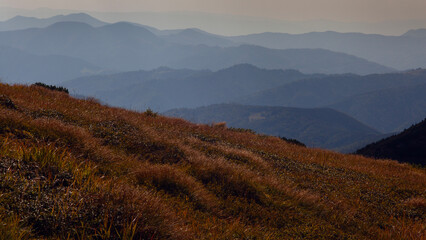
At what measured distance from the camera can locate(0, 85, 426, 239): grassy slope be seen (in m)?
4.07

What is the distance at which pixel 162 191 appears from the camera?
634 centimetres

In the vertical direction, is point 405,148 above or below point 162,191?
below

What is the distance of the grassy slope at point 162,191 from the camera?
13.4 feet

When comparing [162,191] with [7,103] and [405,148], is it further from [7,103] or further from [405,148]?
[405,148]

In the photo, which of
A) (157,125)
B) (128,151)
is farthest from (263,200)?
(157,125)

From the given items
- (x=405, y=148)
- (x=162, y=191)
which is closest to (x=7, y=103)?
(x=162, y=191)

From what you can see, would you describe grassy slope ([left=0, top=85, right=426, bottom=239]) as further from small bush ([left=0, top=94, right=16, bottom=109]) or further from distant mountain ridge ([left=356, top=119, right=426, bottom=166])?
distant mountain ridge ([left=356, top=119, right=426, bottom=166])

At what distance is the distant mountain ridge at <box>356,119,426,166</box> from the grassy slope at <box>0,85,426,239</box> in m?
32.1

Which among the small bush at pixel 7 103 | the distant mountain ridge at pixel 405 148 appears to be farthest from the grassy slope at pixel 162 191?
the distant mountain ridge at pixel 405 148

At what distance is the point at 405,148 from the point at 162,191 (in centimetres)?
4832

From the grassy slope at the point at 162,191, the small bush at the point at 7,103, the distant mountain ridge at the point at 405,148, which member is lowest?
the distant mountain ridge at the point at 405,148

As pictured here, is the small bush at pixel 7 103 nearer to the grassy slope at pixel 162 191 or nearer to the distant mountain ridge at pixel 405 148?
the grassy slope at pixel 162 191

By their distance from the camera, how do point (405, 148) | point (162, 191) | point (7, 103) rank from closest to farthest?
point (162, 191)
point (7, 103)
point (405, 148)

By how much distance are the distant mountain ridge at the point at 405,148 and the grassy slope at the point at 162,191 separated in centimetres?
3210
